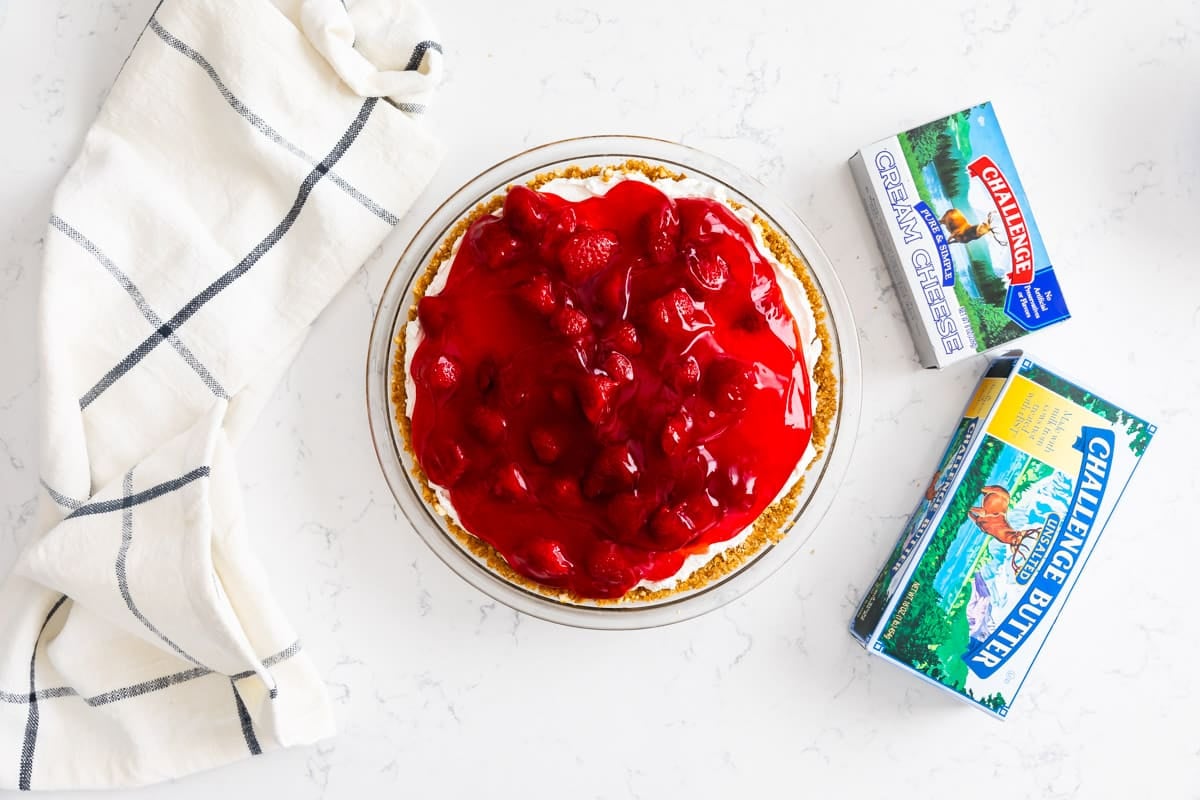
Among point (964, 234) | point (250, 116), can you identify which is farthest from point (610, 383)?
point (250, 116)

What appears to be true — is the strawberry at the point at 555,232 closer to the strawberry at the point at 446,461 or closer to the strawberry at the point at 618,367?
the strawberry at the point at 618,367

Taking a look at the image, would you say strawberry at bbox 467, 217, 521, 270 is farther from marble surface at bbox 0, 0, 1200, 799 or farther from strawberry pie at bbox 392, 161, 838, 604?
marble surface at bbox 0, 0, 1200, 799

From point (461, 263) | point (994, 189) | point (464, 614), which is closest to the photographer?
point (461, 263)

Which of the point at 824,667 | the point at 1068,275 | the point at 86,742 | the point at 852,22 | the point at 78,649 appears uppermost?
the point at 852,22

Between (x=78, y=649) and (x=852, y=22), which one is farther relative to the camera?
Result: (x=852, y=22)

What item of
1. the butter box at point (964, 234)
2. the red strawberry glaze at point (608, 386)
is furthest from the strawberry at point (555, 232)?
the butter box at point (964, 234)

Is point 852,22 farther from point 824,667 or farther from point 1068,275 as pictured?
point 824,667

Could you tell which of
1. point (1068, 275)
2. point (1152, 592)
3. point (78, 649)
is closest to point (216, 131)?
point (78, 649)
